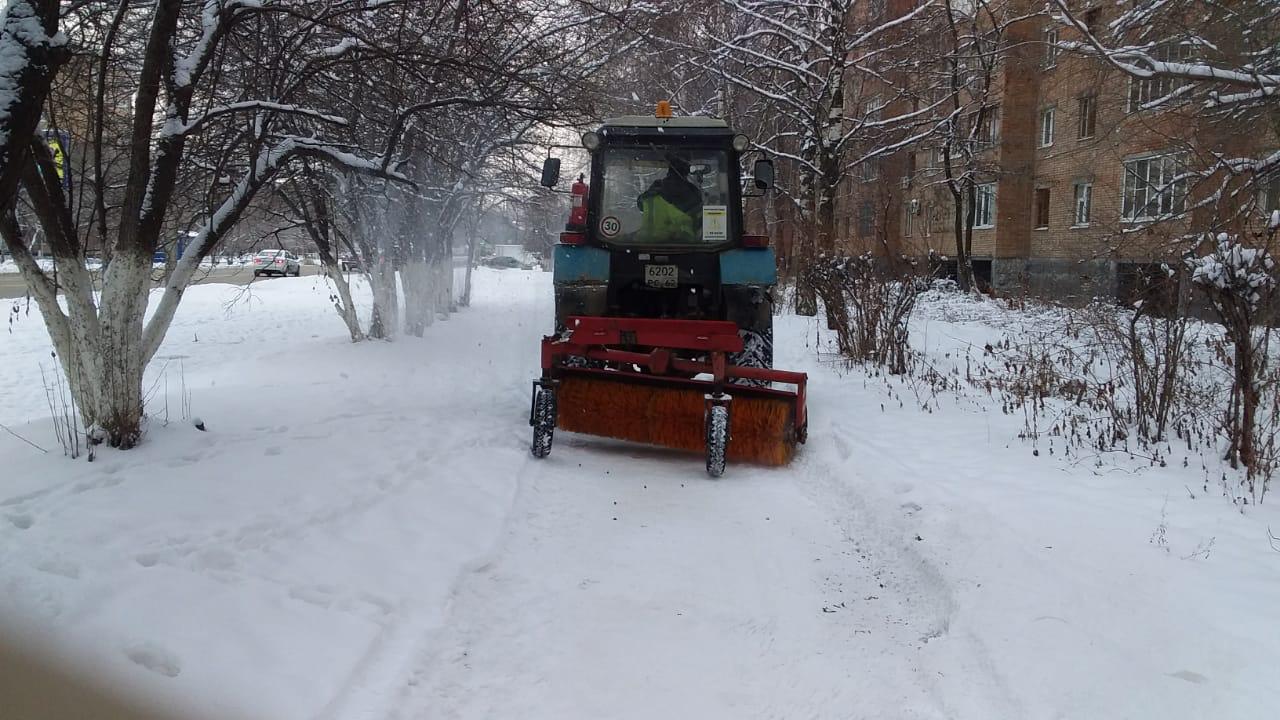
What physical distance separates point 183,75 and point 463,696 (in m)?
4.81

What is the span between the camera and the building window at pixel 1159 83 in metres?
10.7

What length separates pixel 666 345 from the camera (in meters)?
6.82

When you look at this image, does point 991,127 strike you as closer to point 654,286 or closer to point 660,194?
point 660,194

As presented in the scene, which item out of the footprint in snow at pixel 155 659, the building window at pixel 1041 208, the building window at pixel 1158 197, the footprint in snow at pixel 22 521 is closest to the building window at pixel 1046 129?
the building window at pixel 1041 208

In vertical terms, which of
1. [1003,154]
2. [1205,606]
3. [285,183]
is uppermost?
[1003,154]

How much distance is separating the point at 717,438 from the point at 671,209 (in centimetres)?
244

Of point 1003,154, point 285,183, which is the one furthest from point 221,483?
point 1003,154

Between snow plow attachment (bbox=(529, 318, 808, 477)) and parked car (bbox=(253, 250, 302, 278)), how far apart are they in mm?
29639

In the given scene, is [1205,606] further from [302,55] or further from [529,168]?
[529,168]

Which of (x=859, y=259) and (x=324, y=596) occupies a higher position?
(x=859, y=259)

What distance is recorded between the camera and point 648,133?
7.58 metres

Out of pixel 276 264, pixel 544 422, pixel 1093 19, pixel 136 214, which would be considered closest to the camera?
pixel 136 214

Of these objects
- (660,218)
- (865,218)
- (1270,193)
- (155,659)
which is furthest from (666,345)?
(865,218)

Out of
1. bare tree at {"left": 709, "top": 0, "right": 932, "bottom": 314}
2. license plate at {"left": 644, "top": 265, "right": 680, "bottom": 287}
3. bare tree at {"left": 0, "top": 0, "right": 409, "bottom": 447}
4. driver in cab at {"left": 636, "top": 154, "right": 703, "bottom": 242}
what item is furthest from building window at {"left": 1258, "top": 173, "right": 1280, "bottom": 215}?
bare tree at {"left": 0, "top": 0, "right": 409, "bottom": 447}
